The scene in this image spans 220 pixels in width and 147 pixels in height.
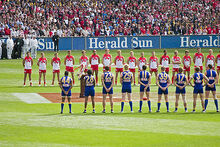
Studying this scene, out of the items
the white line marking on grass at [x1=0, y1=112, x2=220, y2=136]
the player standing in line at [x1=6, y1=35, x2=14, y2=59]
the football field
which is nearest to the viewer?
the football field

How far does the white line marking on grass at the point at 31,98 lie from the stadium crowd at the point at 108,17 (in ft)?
71.2

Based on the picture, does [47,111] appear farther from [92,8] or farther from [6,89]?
[92,8]

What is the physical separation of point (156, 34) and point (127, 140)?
41.7 metres

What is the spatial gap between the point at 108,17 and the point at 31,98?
33.3m

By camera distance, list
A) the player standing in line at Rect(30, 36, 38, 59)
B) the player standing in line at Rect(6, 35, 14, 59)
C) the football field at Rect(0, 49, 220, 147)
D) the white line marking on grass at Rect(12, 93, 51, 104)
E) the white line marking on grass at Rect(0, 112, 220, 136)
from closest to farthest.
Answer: the football field at Rect(0, 49, 220, 147) → the white line marking on grass at Rect(0, 112, 220, 136) → the white line marking on grass at Rect(12, 93, 51, 104) → the player standing in line at Rect(6, 35, 14, 59) → the player standing in line at Rect(30, 36, 38, 59)

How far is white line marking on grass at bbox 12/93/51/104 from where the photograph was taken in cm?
2502

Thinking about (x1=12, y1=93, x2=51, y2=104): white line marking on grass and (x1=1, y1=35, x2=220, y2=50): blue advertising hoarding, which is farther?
(x1=1, y1=35, x2=220, y2=50): blue advertising hoarding

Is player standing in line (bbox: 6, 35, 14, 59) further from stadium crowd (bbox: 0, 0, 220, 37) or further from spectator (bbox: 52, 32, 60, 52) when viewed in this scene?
spectator (bbox: 52, 32, 60, 52)

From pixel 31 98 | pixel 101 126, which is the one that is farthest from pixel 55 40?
pixel 101 126

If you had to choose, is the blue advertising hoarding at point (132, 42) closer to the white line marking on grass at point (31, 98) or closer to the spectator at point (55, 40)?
the spectator at point (55, 40)

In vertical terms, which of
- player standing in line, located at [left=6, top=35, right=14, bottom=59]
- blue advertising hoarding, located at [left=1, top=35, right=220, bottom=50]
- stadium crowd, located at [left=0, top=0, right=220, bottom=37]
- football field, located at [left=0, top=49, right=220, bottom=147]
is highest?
stadium crowd, located at [left=0, top=0, right=220, bottom=37]

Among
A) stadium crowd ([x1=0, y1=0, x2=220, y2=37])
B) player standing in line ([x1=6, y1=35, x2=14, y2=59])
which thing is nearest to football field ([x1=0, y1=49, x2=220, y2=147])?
player standing in line ([x1=6, y1=35, x2=14, y2=59])

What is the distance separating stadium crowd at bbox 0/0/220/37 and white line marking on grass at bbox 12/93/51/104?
21.7 m

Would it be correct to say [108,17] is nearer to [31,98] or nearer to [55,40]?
[55,40]
